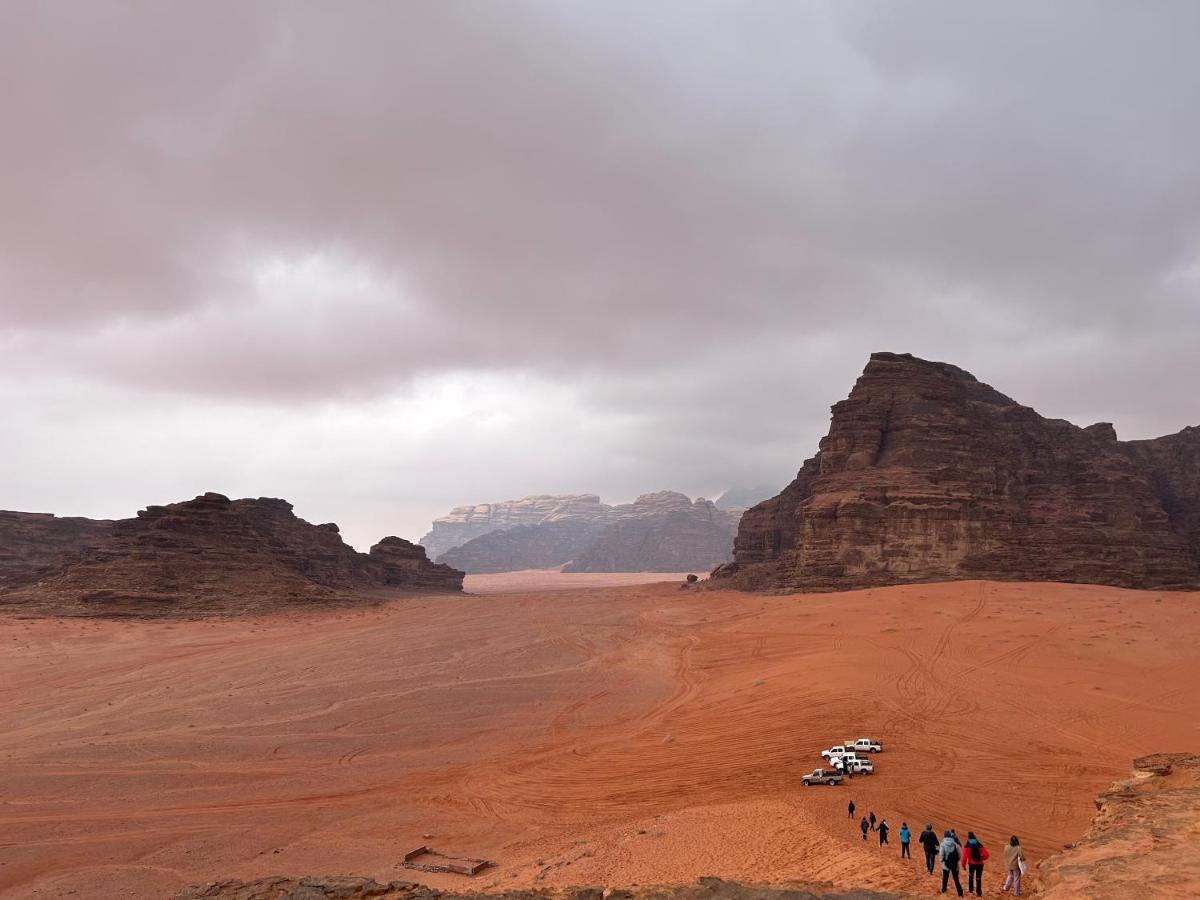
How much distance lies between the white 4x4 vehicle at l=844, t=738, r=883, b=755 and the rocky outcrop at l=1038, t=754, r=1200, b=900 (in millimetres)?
7611

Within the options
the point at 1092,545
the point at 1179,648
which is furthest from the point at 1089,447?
the point at 1179,648

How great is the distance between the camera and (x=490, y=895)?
263 inches

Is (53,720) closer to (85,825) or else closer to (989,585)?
(85,825)

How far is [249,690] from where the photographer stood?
2556 cm

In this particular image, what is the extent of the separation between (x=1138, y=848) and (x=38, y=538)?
314 feet

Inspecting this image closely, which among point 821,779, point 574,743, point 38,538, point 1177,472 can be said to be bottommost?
point 574,743

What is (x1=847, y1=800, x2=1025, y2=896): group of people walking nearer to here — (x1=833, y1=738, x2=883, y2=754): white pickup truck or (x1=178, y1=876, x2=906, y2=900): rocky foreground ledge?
(x1=178, y1=876, x2=906, y2=900): rocky foreground ledge

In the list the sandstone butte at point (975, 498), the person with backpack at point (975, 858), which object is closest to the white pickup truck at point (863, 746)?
the person with backpack at point (975, 858)

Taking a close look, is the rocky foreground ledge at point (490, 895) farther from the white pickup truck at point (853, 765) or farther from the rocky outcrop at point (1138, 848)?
the white pickup truck at point (853, 765)

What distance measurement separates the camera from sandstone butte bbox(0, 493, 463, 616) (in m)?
48.0

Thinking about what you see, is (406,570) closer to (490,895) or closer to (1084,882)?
(490,895)

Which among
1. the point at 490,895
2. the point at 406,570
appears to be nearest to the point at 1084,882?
the point at 490,895

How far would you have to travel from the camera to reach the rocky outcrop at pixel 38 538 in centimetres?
7006

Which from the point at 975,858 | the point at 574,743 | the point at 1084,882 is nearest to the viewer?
the point at 1084,882
